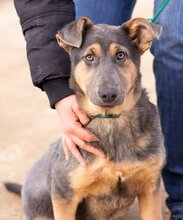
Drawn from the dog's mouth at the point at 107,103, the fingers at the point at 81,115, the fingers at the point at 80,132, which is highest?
the dog's mouth at the point at 107,103

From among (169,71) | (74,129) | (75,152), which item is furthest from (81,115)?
(169,71)

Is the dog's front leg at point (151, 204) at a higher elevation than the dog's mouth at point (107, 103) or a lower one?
lower

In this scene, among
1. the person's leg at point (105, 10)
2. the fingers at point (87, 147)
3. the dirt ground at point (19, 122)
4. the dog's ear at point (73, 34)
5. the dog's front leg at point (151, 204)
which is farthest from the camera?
the dirt ground at point (19, 122)

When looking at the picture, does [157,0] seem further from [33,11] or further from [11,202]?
[11,202]

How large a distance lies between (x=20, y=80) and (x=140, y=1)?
3.45m

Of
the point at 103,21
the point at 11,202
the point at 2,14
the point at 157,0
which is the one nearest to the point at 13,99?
the point at 11,202

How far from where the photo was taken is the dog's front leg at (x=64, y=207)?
3.22 m

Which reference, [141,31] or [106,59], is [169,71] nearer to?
[141,31]

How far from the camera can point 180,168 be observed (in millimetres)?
3678

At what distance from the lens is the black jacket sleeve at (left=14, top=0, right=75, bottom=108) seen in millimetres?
3266

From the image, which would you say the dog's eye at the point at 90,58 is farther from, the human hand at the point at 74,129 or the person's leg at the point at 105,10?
the person's leg at the point at 105,10

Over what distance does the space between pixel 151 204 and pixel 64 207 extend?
53 centimetres

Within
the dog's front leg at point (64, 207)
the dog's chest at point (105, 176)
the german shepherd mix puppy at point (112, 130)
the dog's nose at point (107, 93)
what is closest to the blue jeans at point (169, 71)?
the german shepherd mix puppy at point (112, 130)

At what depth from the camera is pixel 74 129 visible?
3.15 metres
